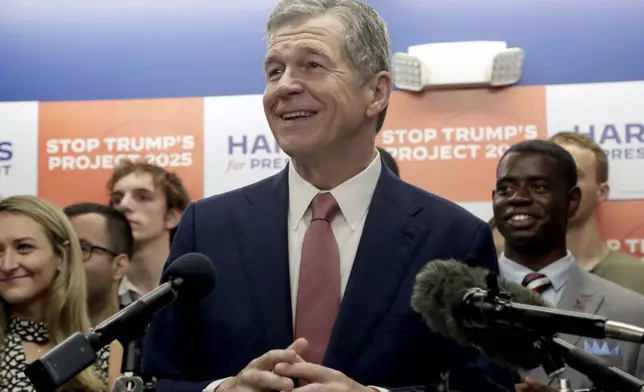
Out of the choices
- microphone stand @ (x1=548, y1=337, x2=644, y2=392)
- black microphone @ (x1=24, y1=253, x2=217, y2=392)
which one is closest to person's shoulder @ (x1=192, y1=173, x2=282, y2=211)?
black microphone @ (x1=24, y1=253, x2=217, y2=392)

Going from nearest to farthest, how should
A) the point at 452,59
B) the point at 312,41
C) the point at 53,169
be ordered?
the point at 312,41
the point at 452,59
the point at 53,169

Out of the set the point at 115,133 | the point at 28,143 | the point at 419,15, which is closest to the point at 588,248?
the point at 419,15

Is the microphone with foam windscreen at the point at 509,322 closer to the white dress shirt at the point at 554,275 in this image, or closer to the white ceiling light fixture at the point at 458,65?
the white dress shirt at the point at 554,275

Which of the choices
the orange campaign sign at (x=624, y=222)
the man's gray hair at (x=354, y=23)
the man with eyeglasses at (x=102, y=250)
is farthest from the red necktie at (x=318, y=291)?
the orange campaign sign at (x=624, y=222)

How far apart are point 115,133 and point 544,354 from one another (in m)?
3.83

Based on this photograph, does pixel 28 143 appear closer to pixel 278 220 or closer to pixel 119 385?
pixel 278 220

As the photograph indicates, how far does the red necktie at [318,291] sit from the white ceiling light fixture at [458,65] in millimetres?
2627

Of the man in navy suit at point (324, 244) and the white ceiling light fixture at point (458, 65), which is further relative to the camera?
the white ceiling light fixture at point (458, 65)

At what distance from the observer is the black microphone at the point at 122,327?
1.57m

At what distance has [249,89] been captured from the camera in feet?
16.6

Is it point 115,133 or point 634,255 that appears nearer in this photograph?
point 634,255

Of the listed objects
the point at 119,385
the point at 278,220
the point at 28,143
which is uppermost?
the point at 28,143

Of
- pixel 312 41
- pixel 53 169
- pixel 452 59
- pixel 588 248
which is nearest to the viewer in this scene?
pixel 312 41

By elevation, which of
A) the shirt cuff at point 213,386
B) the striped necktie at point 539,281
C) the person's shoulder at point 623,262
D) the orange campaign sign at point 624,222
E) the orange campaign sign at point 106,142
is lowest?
the shirt cuff at point 213,386
